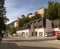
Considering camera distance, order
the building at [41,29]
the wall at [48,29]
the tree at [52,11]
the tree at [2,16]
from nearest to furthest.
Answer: the tree at [2,16]
the wall at [48,29]
the building at [41,29]
the tree at [52,11]

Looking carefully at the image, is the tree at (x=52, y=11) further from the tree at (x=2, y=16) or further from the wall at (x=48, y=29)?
the tree at (x=2, y=16)

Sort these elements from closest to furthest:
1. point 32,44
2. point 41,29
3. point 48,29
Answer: point 32,44
point 48,29
point 41,29

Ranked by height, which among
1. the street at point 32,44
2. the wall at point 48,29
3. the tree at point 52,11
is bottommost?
the street at point 32,44

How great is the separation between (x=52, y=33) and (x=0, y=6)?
4448cm

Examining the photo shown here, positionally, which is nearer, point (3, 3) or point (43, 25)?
point (3, 3)

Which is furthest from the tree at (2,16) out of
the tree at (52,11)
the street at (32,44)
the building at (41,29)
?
the tree at (52,11)

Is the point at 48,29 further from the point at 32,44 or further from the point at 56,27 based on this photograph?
the point at 32,44

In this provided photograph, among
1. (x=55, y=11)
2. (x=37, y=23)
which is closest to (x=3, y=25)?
(x=37, y=23)

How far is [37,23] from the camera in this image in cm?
11350

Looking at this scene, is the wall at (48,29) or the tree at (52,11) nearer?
the wall at (48,29)

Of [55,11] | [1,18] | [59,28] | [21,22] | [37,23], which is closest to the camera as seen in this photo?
[1,18]

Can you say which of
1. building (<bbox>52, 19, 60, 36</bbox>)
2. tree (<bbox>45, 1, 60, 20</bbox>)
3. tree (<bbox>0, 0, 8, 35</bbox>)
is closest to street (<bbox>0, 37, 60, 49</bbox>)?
tree (<bbox>0, 0, 8, 35</bbox>)

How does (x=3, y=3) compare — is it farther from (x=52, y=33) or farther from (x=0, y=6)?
(x=52, y=33)

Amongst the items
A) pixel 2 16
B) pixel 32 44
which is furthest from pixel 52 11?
pixel 32 44
